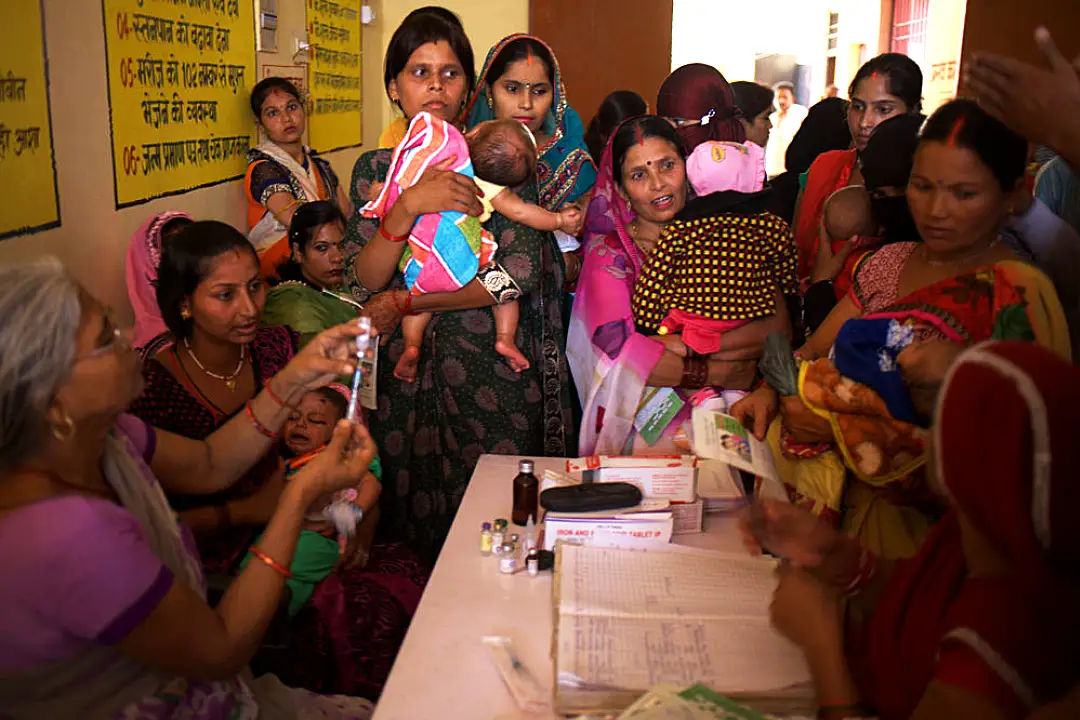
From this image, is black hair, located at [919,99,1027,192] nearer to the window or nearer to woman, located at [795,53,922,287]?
woman, located at [795,53,922,287]

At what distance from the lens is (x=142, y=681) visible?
1.45 meters

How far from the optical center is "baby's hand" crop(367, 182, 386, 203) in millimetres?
2568

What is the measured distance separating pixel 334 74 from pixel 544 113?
297 cm

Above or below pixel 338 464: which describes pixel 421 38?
above

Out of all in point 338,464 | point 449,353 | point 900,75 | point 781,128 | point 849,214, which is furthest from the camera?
point 781,128

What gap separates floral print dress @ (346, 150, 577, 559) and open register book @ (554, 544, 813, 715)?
0.92 metres

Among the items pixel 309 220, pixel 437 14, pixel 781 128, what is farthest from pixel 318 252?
pixel 781 128

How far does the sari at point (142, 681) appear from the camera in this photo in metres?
1.33

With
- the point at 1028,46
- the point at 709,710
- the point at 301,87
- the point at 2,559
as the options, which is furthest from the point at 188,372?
the point at 1028,46

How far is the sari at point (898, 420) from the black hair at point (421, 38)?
4.73 ft

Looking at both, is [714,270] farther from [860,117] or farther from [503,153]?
[860,117]

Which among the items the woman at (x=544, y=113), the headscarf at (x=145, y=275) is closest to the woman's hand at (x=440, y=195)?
the woman at (x=544, y=113)

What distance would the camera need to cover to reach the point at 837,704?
123cm

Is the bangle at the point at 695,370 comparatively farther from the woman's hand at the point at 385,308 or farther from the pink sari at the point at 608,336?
the woman's hand at the point at 385,308
